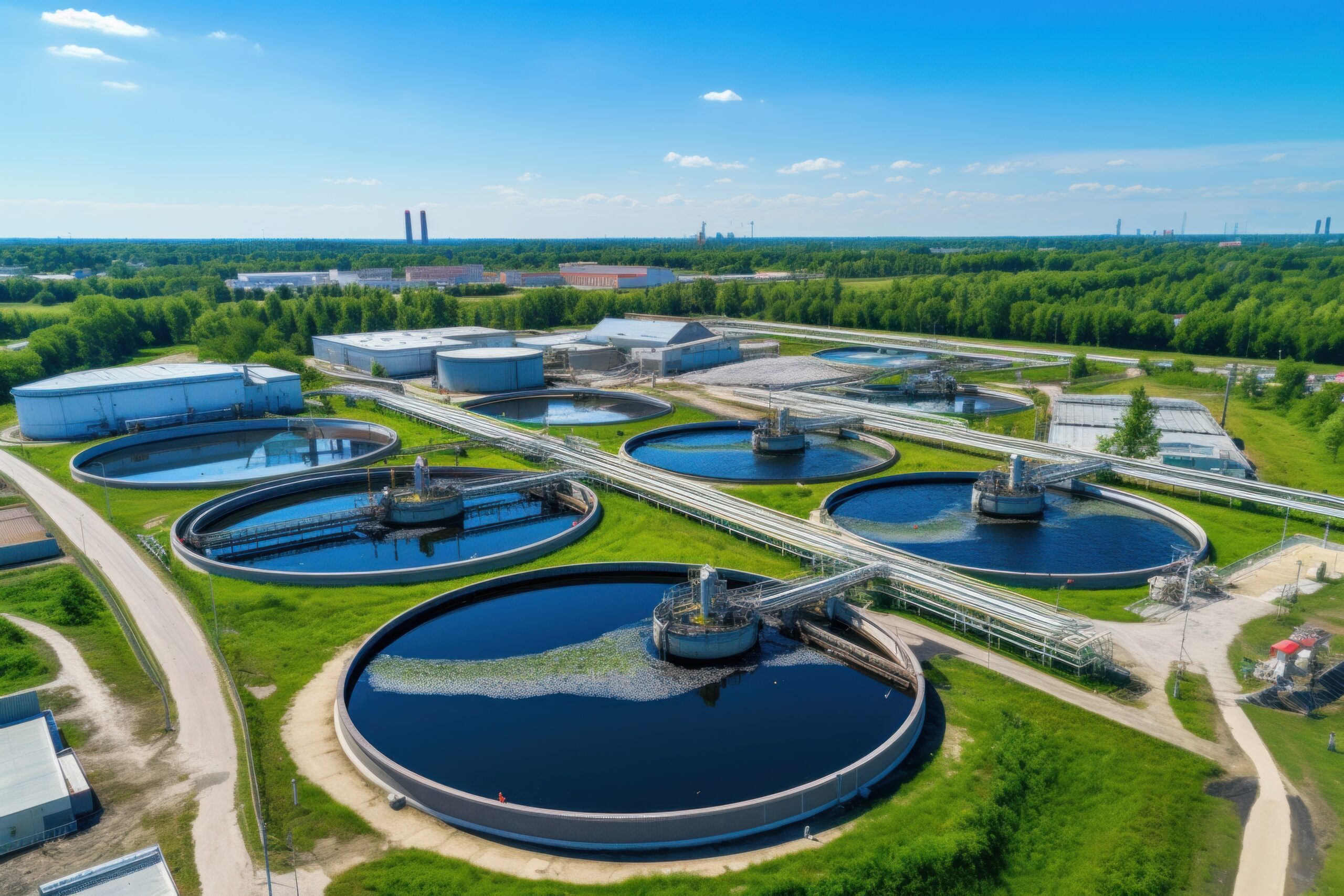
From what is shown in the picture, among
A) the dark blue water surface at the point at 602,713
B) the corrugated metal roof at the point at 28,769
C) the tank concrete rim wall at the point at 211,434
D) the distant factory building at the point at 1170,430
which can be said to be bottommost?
the dark blue water surface at the point at 602,713

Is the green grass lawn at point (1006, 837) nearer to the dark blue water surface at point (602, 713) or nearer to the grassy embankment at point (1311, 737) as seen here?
the grassy embankment at point (1311, 737)

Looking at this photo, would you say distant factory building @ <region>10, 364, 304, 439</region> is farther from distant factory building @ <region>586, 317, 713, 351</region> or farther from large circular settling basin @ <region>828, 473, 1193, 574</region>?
large circular settling basin @ <region>828, 473, 1193, 574</region>

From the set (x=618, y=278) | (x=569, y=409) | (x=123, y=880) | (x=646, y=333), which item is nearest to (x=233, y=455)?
(x=569, y=409)

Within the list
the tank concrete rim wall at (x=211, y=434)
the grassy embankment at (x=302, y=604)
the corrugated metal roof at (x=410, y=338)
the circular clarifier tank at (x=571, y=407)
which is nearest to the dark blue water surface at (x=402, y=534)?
the tank concrete rim wall at (x=211, y=434)

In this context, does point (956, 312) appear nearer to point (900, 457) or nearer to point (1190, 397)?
point (1190, 397)

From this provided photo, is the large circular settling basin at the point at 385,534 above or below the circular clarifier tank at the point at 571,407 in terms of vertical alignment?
below
